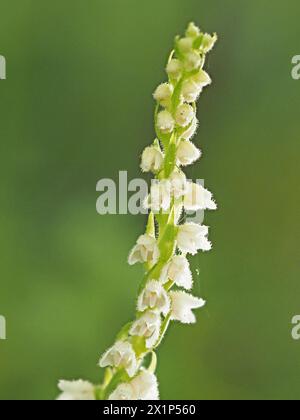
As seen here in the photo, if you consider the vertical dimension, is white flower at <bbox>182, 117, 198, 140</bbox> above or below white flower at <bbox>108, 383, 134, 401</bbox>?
above

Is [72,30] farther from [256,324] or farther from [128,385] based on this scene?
[128,385]

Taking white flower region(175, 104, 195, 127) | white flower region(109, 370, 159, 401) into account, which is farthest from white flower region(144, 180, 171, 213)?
white flower region(109, 370, 159, 401)

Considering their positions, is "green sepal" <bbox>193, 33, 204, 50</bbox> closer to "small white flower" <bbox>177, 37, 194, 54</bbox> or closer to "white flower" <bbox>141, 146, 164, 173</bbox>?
"small white flower" <bbox>177, 37, 194, 54</bbox>

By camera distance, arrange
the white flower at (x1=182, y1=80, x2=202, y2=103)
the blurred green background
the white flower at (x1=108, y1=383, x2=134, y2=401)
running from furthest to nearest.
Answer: the blurred green background, the white flower at (x1=182, y1=80, x2=202, y2=103), the white flower at (x1=108, y1=383, x2=134, y2=401)

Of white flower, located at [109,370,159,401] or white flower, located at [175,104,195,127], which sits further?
white flower, located at [175,104,195,127]

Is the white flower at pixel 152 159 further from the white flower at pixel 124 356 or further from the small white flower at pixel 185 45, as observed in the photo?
the white flower at pixel 124 356

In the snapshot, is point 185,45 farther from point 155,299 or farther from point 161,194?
point 155,299

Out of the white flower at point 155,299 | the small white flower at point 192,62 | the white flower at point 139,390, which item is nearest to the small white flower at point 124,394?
the white flower at point 139,390

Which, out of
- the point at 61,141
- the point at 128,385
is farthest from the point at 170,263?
the point at 61,141
